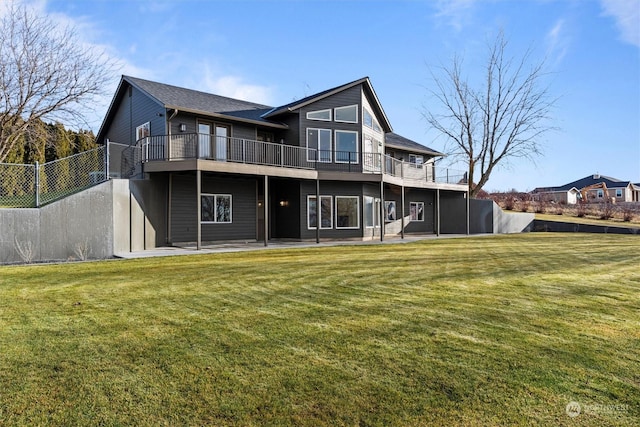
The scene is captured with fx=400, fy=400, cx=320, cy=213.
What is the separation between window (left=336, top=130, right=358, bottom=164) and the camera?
1881cm

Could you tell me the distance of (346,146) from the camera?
19047 millimetres

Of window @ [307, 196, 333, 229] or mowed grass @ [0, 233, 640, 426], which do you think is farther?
window @ [307, 196, 333, 229]

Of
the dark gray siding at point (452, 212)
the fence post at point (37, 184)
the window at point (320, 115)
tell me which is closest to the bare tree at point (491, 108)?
the dark gray siding at point (452, 212)

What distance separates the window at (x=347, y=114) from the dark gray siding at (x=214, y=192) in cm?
508

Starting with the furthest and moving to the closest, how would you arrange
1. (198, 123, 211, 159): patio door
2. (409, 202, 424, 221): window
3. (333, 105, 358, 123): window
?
(409, 202, 424, 221): window
(333, 105, 358, 123): window
(198, 123, 211, 159): patio door

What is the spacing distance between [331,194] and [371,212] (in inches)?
106

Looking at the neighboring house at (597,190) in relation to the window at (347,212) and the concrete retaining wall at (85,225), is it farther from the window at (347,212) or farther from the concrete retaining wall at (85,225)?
the concrete retaining wall at (85,225)

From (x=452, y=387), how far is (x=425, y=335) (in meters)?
1.07

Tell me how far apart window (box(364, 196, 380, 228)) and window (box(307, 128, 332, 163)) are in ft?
9.54

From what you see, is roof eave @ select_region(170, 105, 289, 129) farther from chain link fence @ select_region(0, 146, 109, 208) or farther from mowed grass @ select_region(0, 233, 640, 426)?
mowed grass @ select_region(0, 233, 640, 426)

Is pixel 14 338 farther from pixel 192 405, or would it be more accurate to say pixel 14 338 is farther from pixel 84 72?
pixel 84 72

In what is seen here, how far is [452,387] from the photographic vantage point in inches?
113

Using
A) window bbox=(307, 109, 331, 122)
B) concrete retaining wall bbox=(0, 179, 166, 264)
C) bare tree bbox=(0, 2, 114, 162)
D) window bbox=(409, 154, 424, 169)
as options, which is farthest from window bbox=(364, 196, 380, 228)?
bare tree bbox=(0, 2, 114, 162)

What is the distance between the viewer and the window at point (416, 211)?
80.1ft
